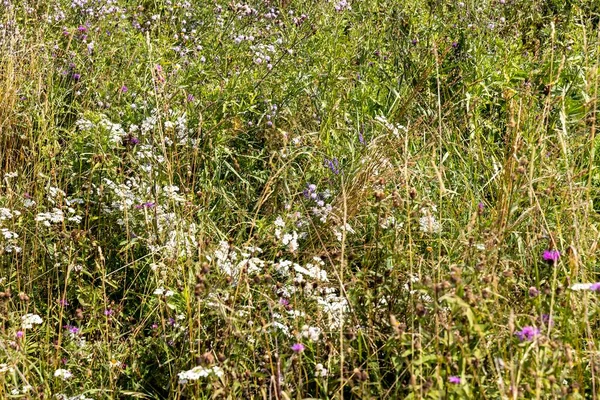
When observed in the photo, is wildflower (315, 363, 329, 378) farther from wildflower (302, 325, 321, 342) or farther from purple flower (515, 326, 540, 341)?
purple flower (515, 326, 540, 341)

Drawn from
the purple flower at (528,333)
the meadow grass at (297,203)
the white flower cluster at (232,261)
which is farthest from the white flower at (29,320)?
the purple flower at (528,333)

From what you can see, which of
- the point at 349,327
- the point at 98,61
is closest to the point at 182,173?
the point at 98,61

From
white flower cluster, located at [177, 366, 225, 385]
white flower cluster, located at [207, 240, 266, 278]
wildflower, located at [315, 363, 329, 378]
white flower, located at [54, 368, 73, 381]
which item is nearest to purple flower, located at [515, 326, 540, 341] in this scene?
wildflower, located at [315, 363, 329, 378]

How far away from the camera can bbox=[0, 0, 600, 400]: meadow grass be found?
2.39 meters

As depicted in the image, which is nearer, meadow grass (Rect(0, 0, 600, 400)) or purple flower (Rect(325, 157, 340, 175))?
meadow grass (Rect(0, 0, 600, 400))

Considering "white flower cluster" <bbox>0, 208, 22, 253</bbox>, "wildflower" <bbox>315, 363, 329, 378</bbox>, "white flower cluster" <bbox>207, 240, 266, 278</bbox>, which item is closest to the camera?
"wildflower" <bbox>315, 363, 329, 378</bbox>

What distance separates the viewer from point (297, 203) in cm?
343

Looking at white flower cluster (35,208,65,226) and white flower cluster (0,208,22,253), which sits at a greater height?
white flower cluster (35,208,65,226)

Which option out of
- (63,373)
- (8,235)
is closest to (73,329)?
(63,373)

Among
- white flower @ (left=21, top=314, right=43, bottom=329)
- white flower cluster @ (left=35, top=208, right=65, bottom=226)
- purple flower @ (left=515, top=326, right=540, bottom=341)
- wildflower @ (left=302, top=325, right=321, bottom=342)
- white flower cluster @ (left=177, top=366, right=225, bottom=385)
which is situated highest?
purple flower @ (left=515, top=326, right=540, bottom=341)

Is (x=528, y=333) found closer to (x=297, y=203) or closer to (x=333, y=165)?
(x=297, y=203)

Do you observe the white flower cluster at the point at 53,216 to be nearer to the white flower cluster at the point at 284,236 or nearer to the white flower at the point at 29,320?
the white flower at the point at 29,320

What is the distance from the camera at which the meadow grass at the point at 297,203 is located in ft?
7.84

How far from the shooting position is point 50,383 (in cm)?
268
